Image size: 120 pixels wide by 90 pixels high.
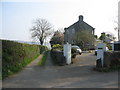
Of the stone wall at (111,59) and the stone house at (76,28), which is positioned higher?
the stone house at (76,28)

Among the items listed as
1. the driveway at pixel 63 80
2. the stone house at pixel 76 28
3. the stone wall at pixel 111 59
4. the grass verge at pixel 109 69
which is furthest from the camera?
the stone house at pixel 76 28

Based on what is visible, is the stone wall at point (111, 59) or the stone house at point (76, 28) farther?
the stone house at point (76, 28)

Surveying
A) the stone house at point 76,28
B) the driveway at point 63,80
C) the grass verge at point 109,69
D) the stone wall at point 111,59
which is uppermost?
the stone house at point 76,28

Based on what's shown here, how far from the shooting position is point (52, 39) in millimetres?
63250

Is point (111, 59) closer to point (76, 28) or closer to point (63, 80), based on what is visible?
point (63, 80)

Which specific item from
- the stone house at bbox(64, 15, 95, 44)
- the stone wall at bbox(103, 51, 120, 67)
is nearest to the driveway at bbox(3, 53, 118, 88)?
the stone wall at bbox(103, 51, 120, 67)

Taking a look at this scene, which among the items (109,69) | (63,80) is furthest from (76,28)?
(63,80)

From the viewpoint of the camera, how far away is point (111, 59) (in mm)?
12734

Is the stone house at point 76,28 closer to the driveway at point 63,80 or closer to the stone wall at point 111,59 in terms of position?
the stone wall at point 111,59

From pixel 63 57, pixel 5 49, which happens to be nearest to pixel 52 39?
pixel 63 57

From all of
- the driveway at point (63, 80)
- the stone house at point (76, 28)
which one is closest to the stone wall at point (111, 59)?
the driveway at point (63, 80)

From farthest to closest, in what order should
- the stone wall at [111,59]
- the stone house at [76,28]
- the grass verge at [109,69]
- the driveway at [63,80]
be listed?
the stone house at [76,28], the stone wall at [111,59], the grass verge at [109,69], the driveway at [63,80]

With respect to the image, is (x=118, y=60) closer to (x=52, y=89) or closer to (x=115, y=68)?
(x=115, y=68)

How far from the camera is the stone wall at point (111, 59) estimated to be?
40.8 feet
